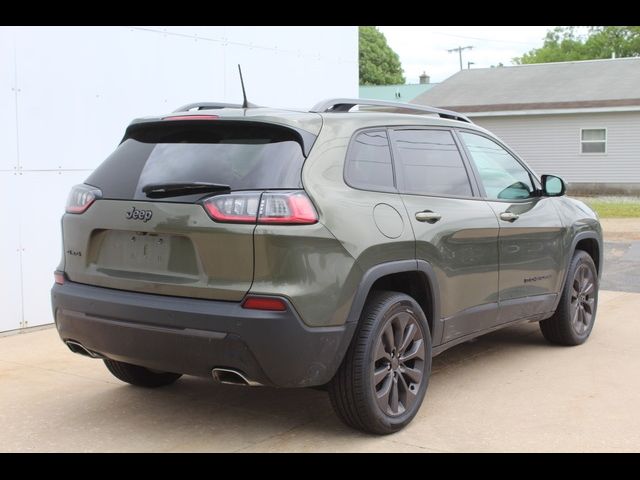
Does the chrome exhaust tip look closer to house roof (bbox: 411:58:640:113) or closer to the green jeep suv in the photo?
the green jeep suv

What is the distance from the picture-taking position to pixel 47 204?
23.1ft

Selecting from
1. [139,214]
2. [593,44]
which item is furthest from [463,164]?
[593,44]

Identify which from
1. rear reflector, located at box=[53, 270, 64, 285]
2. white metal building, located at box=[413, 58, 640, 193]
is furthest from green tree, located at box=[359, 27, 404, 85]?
rear reflector, located at box=[53, 270, 64, 285]

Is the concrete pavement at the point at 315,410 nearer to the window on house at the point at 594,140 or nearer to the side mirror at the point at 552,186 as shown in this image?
the side mirror at the point at 552,186

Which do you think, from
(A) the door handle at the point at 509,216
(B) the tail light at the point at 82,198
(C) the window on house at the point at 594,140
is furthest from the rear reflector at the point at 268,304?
(C) the window on house at the point at 594,140

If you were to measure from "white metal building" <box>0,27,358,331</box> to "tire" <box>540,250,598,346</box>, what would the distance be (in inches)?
162

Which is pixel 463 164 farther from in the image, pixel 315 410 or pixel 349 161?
pixel 315 410

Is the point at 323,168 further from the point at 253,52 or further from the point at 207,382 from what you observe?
the point at 253,52

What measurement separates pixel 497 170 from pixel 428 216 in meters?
1.31

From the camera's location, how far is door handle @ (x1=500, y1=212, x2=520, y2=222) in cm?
550

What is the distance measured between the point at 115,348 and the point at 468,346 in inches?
134

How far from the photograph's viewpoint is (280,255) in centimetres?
383

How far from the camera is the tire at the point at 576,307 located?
6.41 meters
